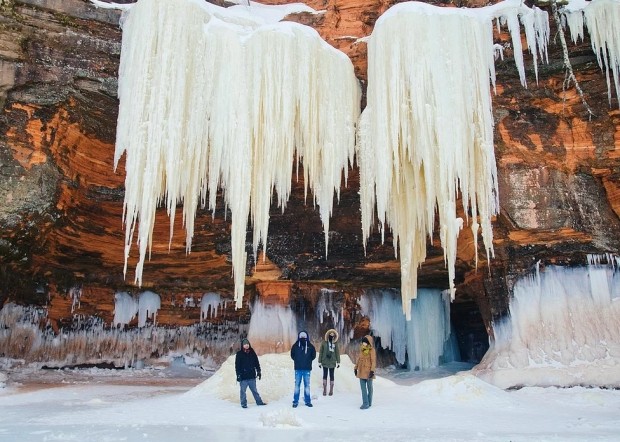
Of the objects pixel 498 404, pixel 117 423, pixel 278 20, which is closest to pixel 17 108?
pixel 278 20

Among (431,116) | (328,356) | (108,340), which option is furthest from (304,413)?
(108,340)

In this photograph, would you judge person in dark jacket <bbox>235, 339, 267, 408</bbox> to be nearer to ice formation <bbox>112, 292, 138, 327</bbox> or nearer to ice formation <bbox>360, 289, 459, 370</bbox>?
ice formation <bbox>360, 289, 459, 370</bbox>

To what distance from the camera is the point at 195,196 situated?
1028 cm

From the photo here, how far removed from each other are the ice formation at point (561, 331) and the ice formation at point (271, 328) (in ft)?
14.8

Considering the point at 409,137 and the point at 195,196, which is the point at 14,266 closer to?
the point at 195,196

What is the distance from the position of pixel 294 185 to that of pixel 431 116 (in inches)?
138

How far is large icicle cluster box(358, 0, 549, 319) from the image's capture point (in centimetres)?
1001

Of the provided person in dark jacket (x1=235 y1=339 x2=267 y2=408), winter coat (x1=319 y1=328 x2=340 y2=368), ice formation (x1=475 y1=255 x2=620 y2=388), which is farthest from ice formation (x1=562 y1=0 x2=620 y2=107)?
person in dark jacket (x1=235 y1=339 x2=267 y2=408)

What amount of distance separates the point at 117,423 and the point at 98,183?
6457 mm

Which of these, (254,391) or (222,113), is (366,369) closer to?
(254,391)

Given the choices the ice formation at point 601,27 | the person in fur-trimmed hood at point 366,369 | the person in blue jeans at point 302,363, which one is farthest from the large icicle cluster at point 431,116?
the person in blue jeans at point 302,363

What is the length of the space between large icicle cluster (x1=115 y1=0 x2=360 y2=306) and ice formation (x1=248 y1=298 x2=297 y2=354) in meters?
3.49

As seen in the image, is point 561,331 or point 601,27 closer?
point 601,27

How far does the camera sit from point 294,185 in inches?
482
